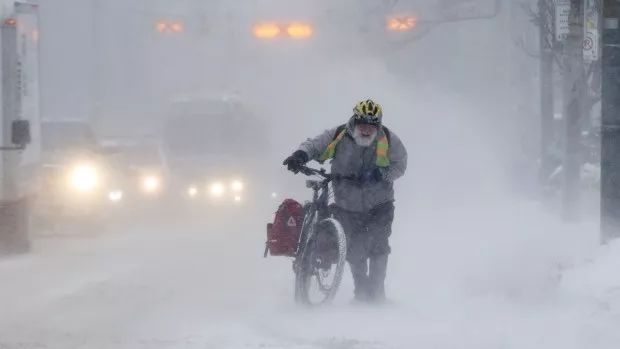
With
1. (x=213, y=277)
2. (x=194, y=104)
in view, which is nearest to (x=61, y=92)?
(x=194, y=104)

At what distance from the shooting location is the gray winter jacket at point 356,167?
11172mm

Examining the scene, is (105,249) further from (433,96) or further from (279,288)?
(433,96)

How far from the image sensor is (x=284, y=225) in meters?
11.3

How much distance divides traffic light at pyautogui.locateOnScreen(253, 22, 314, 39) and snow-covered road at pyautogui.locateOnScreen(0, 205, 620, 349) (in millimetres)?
17256

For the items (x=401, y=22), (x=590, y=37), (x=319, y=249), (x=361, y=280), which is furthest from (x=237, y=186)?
(x=319, y=249)

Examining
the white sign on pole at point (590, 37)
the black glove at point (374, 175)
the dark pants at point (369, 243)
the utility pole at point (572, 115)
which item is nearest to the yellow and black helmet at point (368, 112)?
the black glove at point (374, 175)

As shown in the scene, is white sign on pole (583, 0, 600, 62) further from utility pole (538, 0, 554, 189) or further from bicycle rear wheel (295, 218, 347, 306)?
utility pole (538, 0, 554, 189)

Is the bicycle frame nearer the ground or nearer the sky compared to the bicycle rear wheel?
nearer the sky

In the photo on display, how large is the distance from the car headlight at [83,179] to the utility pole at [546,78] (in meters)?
8.16

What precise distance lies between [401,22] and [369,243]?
92.3 feet

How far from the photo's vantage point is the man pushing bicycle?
11125mm

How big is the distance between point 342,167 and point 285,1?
42.8 m

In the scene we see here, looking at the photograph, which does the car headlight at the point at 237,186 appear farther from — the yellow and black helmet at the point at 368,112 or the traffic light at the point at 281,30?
the yellow and black helmet at the point at 368,112

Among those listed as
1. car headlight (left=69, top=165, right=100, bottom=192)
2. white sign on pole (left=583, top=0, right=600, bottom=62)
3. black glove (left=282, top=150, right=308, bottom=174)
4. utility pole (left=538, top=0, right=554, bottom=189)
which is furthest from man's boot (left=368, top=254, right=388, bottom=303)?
utility pole (left=538, top=0, right=554, bottom=189)
